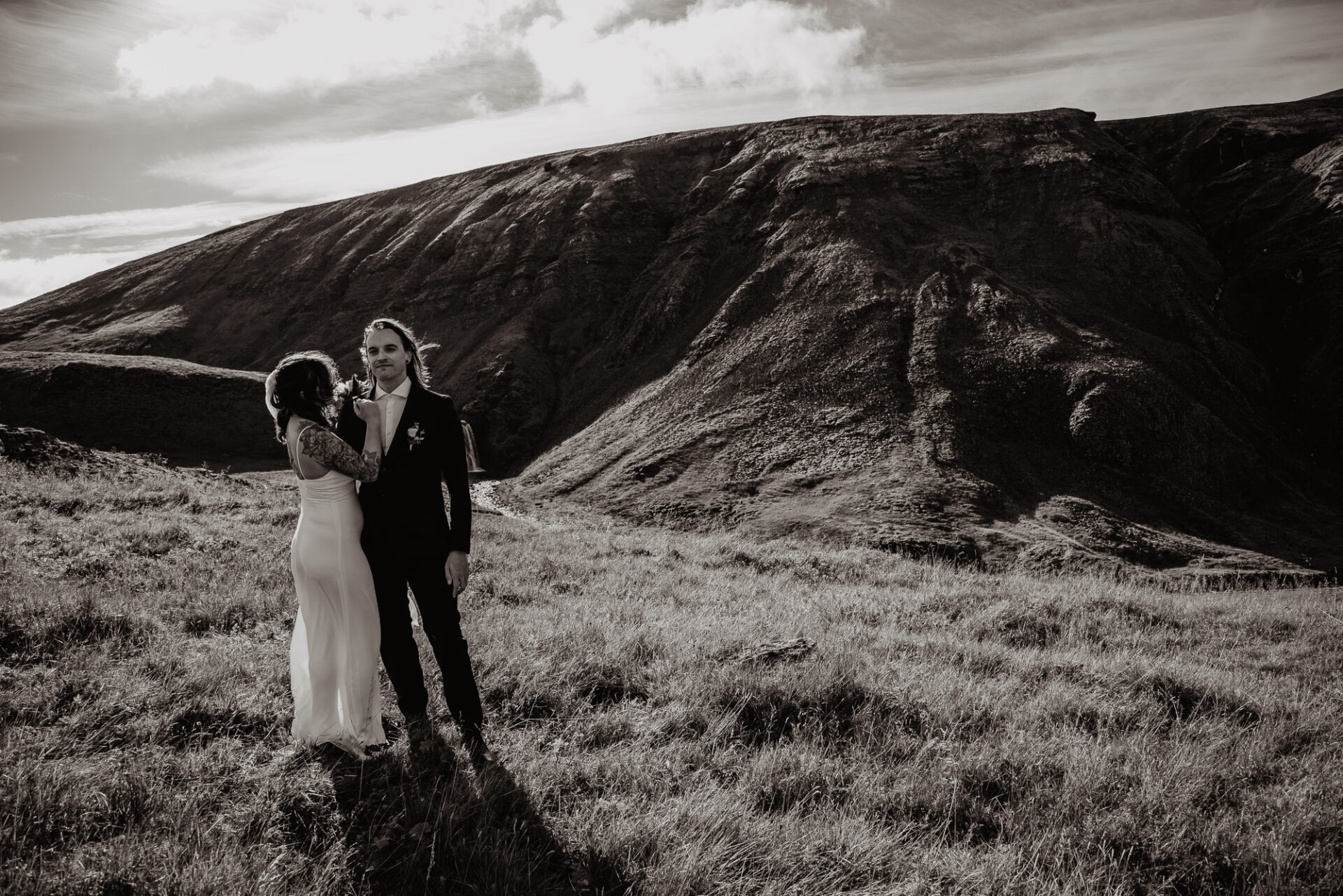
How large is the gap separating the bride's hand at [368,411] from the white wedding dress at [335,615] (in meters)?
0.37

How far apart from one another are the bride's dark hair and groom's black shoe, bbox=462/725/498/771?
1.84m

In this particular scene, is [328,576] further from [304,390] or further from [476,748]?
[476,748]

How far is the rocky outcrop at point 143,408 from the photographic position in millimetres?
33188

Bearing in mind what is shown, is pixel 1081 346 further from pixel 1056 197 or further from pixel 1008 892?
pixel 1008 892

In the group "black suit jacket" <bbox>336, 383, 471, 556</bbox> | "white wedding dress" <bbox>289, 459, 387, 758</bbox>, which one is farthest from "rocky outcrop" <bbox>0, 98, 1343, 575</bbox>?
"white wedding dress" <bbox>289, 459, 387, 758</bbox>

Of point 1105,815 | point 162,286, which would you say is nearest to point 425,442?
point 1105,815

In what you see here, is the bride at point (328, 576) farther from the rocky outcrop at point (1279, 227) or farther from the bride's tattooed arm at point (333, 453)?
the rocky outcrop at point (1279, 227)

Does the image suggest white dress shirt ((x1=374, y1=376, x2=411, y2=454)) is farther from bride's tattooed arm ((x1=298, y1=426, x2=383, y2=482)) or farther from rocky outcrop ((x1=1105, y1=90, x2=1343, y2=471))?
rocky outcrop ((x1=1105, y1=90, x2=1343, y2=471))

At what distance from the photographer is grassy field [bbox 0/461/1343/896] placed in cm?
286

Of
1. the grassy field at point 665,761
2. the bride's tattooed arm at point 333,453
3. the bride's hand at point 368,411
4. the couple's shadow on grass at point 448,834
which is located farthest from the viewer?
the bride's hand at point 368,411

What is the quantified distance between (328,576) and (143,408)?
38.5 m

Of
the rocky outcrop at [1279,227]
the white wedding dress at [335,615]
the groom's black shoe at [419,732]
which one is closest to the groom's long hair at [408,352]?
the white wedding dress at [335,615]

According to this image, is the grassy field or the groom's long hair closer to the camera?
the grassy field

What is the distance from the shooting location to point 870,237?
118 feet
